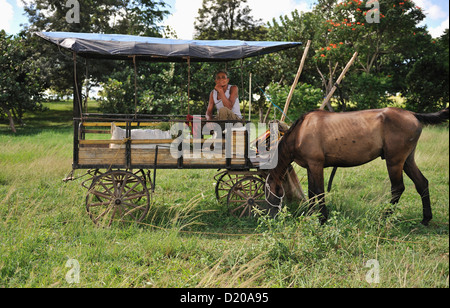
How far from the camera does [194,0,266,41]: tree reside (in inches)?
948

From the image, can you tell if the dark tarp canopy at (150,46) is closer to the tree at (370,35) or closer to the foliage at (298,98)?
the foliage at (298,98)

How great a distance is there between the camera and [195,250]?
15.6 feet

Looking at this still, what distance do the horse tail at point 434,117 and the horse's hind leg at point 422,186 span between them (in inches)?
22.7

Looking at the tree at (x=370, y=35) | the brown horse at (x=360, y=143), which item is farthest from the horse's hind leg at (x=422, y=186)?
the tree at (x=370, y=35)

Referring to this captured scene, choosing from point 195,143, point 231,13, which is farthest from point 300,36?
point 195,143

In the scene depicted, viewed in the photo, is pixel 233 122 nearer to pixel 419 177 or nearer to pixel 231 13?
pixel 419 177

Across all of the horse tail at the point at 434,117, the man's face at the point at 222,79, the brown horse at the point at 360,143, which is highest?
the man's face at the point at 222,79

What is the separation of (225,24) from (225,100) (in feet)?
69.0

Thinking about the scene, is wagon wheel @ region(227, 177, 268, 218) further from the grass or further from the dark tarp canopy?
the dark tarp canopy

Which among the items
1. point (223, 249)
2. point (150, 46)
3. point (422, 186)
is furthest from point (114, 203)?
point (422, 186)

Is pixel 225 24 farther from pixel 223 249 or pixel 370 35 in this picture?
pixel 223 249

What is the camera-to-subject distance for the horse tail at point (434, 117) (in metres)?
5.50

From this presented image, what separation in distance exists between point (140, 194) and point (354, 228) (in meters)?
3.13

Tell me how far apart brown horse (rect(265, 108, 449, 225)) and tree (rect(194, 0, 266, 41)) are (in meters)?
18.7
